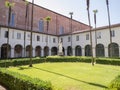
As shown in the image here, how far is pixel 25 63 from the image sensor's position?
2377 centimetres

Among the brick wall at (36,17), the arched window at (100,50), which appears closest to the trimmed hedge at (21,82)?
the arched window at (100,50)

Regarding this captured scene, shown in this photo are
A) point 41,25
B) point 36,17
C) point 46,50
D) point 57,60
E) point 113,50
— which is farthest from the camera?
point 41,25

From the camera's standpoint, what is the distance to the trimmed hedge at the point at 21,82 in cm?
671

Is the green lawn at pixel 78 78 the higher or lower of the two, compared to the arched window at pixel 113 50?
lower

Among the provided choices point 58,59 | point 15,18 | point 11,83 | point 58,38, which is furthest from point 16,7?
point 11,83

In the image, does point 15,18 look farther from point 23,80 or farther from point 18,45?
point 23,80

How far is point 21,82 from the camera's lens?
27.6 ft

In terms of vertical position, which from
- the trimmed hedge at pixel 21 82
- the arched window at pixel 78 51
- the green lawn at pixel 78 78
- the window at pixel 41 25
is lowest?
the green lawn at pixel 78 78

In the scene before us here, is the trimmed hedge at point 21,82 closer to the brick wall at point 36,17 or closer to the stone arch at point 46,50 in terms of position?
the brick wall at point 36,17

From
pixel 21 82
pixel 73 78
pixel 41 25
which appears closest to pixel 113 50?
pixel 73 78

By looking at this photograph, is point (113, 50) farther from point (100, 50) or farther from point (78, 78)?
point (78, 78)

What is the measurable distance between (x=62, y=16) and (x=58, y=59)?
3090cm

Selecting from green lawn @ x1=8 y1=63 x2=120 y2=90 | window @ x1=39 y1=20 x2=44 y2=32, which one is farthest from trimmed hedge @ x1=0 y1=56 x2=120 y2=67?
window @ x1=39 y1=20 x2=44 y2=32

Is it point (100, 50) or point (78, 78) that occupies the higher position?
point (100, 50)
